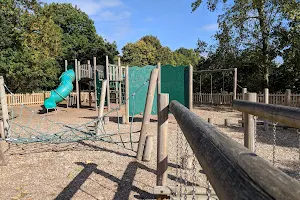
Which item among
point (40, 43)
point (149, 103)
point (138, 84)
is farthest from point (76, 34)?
point (149, 103)

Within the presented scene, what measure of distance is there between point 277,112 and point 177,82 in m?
8.24

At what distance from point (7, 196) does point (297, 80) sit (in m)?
17.9

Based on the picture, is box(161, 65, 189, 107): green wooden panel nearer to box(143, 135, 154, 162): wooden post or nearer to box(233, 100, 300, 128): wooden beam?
box(143, 135, 154, 162): wooden post

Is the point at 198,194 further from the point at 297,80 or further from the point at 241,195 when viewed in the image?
the point at 297,80

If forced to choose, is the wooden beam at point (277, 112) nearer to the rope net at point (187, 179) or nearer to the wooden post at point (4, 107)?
the rope net at point (187, 179)

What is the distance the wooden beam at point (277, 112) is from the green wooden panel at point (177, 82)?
23.3 ft

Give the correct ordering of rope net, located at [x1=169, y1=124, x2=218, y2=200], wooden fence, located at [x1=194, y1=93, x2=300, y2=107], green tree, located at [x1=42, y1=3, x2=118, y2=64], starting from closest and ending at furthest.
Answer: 1. rope net, located at [x1=169, y1=124, x2=218, y2=200]
2. wooden fence, located at [x1=194, y1=93, x2=300, y2=107]
3. green tree, located at [x1=42, y1=3, x2=118, y2=64]

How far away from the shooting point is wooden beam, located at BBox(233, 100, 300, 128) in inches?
74.3

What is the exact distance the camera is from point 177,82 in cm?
1034

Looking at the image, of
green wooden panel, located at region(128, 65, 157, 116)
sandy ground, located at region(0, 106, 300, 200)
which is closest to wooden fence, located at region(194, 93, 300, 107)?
green wooden panel, located at region(128, 65, 157, 116)

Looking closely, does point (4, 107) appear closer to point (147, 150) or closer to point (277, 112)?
point (147, 150)

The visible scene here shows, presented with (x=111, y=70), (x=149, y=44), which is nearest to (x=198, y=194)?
(x=111, y=70)

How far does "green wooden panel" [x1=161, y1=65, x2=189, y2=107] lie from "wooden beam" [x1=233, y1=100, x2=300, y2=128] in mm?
7115

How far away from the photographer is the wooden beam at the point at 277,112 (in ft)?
6.20
